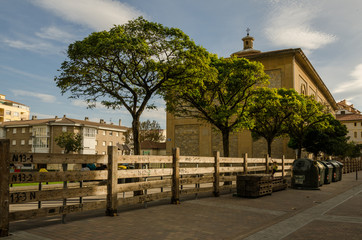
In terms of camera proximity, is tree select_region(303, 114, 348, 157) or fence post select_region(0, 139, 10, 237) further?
tree select_region(303, 114, 348, 157)

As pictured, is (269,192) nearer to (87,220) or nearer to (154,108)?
(154,108)

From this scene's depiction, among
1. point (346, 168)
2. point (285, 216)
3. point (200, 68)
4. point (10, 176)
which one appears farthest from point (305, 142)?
point (10, 176)

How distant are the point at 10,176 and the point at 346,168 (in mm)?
39012

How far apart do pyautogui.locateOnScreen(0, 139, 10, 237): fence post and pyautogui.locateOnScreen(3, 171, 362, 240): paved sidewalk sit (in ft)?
0.77

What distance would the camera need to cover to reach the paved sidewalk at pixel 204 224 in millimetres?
6500

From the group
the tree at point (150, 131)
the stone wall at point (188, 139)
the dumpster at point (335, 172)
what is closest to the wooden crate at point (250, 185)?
the dumpster at point (335, 172)

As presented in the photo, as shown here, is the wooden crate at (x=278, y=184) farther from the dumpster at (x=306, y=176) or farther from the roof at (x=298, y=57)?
the roof at (x=298, y=57)

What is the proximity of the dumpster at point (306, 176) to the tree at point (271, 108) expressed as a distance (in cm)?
432

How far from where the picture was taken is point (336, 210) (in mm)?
10180

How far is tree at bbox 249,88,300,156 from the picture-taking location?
21828mm

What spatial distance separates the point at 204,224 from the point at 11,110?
10250 centimetres

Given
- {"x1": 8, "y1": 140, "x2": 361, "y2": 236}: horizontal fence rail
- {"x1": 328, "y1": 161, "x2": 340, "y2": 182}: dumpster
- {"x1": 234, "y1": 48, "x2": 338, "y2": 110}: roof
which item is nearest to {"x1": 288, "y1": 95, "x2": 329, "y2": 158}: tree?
{"x1": 328, "y1": 161, "x2": 340, "y2": 182}: dumpster

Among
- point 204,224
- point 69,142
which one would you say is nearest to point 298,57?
point 204,224

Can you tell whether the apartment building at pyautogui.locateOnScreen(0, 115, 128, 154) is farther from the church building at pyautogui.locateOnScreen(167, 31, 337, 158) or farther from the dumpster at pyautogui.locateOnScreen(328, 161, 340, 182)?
the dumpster at pyautogui.locateOnScreen(328, 161, 340, 182)
